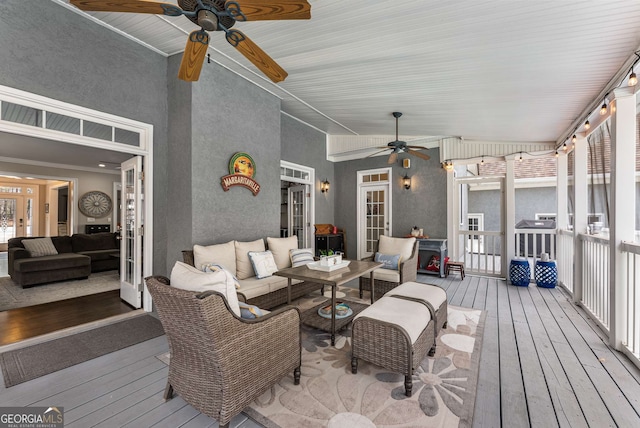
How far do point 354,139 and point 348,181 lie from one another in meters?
1.12

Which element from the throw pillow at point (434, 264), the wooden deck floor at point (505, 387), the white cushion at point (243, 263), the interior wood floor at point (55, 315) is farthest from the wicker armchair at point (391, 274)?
the interior wood floor at point (55, 315)

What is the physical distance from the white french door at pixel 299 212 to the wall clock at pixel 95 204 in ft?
19.1

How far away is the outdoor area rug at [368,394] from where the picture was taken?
175 centimetres

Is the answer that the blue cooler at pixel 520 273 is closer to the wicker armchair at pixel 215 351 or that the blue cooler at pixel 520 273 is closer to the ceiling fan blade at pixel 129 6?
the wicker armchair at pixel 215 351

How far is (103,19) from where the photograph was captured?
310cm

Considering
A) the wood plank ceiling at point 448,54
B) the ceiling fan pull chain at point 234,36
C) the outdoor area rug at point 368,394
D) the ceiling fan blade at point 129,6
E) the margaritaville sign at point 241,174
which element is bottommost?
the outdoor area rug at point 368,394

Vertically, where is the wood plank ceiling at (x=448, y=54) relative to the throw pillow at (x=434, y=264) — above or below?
above

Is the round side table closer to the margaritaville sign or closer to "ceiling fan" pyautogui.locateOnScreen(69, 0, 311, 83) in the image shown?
the margaritaville sign

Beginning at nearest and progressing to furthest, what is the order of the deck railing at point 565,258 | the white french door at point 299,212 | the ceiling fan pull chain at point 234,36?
1. the ceiling fan pull chain at point 234,36
2. the deck railing at point 565,258
3. the white french door at point 299,212

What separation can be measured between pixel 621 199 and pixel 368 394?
317 cm

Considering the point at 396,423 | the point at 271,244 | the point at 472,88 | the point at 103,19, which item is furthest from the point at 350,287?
the point at 103,19

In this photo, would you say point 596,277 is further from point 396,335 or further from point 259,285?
point 259,285

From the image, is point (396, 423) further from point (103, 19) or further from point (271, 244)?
point (103, 19)

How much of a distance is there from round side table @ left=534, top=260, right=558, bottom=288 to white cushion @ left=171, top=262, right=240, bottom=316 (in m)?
5.43
